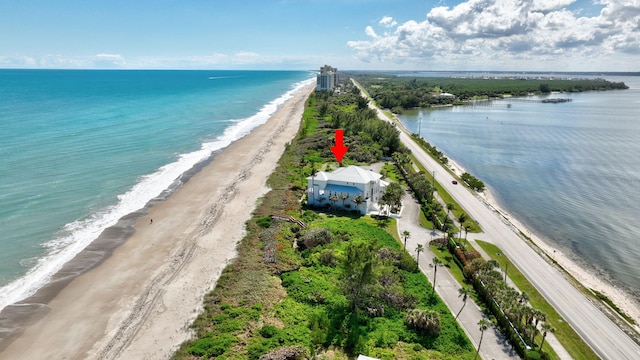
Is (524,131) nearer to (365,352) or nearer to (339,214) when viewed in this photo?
(339,214)

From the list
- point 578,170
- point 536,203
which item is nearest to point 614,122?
point 578,170

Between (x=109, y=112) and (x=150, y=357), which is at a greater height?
(x=109, y=112)

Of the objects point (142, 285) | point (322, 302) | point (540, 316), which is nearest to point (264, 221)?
point (142, 285)

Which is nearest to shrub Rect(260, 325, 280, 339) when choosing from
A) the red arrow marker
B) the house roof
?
the house roof

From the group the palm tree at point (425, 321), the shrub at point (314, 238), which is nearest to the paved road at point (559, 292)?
the palm tree at point (425, 321)

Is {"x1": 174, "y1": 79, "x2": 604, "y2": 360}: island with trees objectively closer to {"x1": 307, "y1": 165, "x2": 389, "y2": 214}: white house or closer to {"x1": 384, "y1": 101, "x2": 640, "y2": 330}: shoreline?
{"x1": 307, "y1": 165, "x2": 389, "y2": 214}: white house

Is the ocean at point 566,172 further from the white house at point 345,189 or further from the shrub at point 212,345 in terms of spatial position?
the shrub at point 212,345
